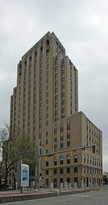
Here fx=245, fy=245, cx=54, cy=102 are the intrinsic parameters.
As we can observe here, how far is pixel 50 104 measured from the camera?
3248 inches

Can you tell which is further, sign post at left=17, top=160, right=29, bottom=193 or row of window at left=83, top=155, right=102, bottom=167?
row of window at left=83, top=155, right=102, bottom=167

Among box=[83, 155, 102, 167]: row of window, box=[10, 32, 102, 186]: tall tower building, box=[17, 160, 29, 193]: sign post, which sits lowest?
box=[83, 155, 102, 167]: row of window

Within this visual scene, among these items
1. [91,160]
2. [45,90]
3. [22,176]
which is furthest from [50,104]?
[22,176]

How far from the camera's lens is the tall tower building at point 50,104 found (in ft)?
235

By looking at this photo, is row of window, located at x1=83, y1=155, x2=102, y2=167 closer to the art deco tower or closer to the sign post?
the art deco tower

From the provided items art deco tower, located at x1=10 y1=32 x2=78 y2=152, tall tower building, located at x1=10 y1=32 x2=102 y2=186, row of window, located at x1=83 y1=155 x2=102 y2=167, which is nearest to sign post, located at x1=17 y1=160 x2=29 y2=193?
tall tower building, located at x1=10 y1=32 x2=102 y2=186

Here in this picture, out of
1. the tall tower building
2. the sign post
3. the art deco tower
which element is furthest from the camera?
the art deco tower

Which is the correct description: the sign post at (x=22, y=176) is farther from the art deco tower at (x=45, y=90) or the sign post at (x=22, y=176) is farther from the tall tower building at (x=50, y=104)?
the art deco tower at (x=45, y=90)

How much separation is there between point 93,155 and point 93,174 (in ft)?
19.1

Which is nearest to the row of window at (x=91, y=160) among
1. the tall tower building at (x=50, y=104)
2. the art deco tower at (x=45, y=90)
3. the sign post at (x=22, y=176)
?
the tall tower building at (x=50, y=104)

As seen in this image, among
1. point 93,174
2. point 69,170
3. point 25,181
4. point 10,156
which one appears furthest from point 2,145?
point 93,174

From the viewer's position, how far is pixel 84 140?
6931 centimetres

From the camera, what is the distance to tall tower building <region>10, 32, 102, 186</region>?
71750mm

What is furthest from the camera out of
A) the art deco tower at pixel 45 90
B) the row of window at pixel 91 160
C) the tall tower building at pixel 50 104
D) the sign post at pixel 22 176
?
the art deco tower at pixel 45 90
